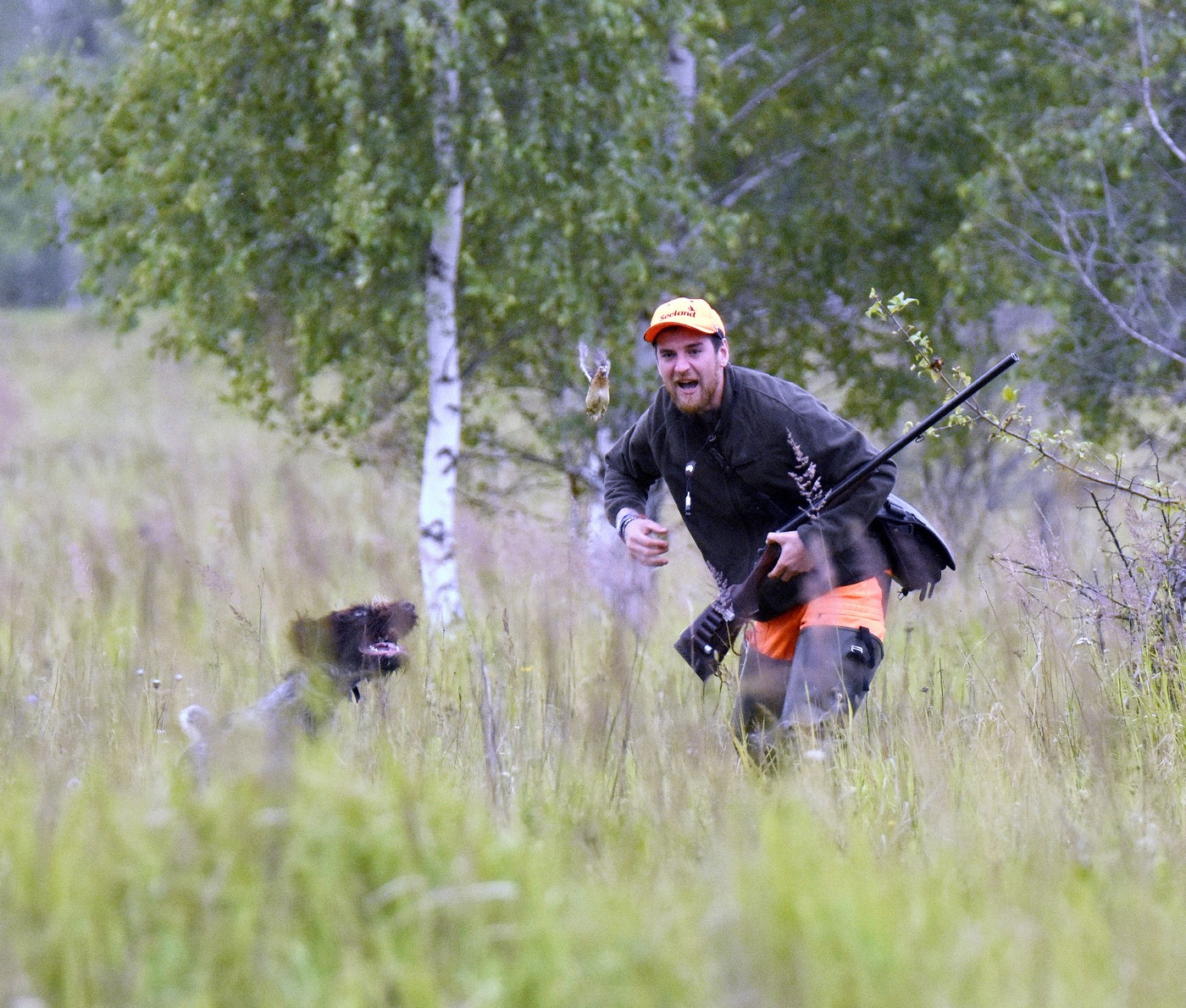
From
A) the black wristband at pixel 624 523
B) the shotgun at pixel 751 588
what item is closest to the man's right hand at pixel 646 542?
the black wristband at pixel 624 523

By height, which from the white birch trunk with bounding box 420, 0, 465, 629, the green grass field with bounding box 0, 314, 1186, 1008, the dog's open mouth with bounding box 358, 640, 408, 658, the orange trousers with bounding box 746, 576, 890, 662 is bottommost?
the green grass field with bounding box 0, 314, 1186, 1008

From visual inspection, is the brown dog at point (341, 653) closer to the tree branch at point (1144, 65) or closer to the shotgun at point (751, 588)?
the shotgun at point (751, 588)

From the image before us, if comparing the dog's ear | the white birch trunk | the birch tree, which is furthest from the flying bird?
the white birch trunk

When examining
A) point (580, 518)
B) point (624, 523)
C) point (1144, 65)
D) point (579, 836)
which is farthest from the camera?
point (1144, 65)

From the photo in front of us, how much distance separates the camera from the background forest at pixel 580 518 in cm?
241

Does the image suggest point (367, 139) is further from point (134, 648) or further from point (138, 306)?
point (134, 648)

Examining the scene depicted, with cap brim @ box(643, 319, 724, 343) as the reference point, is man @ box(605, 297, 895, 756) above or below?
below

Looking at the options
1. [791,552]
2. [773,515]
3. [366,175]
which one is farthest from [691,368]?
[366,175]

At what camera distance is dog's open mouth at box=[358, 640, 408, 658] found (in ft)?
13.6

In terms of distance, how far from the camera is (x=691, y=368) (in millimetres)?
4336

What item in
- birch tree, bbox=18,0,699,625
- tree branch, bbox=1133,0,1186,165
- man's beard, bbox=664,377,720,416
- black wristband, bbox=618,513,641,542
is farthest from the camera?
tree branch, bbox=1133,0,1186,165

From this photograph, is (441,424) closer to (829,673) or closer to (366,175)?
(366,175)

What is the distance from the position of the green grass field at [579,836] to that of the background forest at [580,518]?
13 mm

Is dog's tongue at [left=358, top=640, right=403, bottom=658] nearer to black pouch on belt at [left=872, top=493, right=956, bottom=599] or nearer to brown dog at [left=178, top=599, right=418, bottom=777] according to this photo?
brown dog at [left=178, top=599, right=418, bottom=777]
